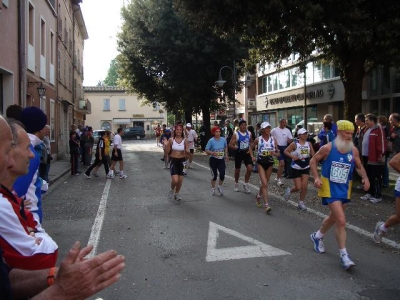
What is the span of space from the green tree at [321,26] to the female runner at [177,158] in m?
4.23

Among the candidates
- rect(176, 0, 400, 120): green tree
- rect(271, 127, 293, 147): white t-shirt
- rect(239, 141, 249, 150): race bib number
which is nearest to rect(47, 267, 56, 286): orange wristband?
rect(239, 141, 249, 150): race bib number

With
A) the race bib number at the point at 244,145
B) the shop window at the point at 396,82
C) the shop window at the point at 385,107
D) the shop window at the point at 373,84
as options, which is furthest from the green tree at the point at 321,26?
the shop window at the point at 373,84

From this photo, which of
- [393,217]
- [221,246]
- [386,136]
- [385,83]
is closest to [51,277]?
[221,246]

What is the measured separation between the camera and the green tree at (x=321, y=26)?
10.5 m

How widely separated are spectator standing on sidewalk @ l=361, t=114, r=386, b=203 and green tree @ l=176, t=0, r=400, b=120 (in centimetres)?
256

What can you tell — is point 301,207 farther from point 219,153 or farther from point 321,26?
point 321,26

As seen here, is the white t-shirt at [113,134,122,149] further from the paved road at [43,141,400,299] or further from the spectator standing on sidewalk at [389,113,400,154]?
the spectator standing on sidewalk at [389,113,400,154]

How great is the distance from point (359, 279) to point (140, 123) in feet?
214

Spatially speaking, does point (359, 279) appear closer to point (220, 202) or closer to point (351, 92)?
point (220, 202)

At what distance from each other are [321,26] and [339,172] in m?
7.42

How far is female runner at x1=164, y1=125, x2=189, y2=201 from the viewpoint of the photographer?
927 centimetres

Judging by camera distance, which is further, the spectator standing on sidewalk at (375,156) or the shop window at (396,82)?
the shop window at (396,82)

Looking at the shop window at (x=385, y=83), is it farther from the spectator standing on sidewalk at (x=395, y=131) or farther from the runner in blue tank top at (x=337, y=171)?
the runner in blue tank top at (x=337, y=171)

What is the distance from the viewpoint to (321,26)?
37.4 feet
